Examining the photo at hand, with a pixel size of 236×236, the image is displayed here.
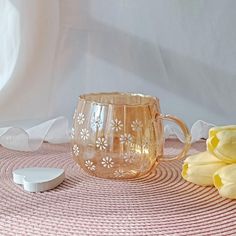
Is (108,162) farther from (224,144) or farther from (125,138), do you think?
(224,144)

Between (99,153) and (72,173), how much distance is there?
52 millimetres

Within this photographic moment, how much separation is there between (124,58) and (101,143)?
363 millimetres

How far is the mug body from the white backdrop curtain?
279 millimetres

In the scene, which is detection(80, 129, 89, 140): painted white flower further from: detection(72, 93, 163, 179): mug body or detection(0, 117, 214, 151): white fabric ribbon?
→ detection(0, 117, 214, 151): white fabric ribbon

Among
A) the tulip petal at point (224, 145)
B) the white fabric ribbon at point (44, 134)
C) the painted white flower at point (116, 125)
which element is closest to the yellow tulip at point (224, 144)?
the tulip petal at point (224, 145)

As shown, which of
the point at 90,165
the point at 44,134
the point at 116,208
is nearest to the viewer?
the point at 116,208

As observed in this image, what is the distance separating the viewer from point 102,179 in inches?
24.9

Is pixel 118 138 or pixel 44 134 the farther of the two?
pixel 44 134

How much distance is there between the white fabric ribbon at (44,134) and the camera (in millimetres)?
784

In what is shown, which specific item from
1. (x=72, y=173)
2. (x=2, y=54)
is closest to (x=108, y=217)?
(x=72, y=173)

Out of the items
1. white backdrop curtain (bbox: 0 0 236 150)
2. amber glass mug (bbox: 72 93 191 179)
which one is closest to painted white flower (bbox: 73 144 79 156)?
amber glass mug (bbox: 72 93 191 179)

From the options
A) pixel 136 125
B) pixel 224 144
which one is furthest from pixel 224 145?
pixel 136 125

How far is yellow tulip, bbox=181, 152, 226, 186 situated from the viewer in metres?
0.61

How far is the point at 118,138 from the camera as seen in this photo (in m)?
0.62
